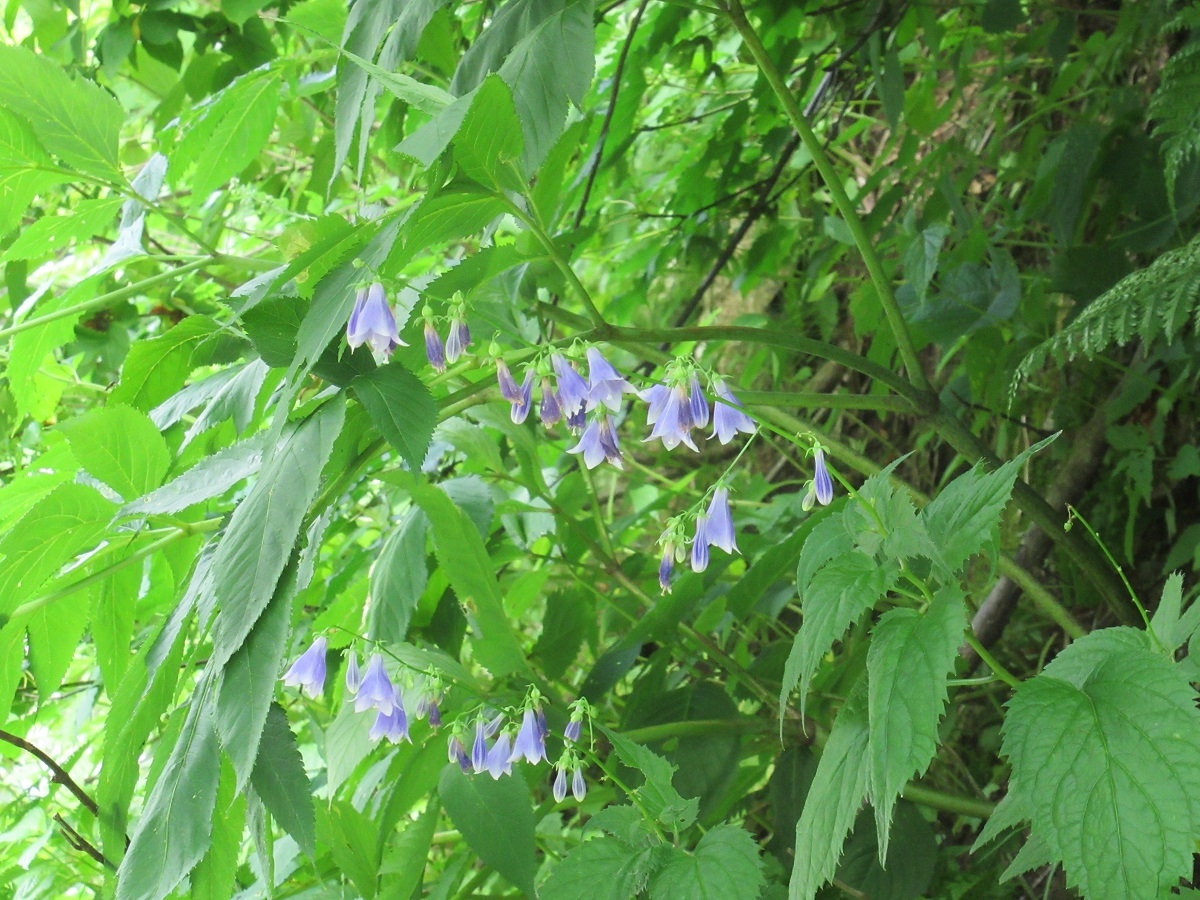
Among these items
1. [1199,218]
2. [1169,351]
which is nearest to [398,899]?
[1169,351]

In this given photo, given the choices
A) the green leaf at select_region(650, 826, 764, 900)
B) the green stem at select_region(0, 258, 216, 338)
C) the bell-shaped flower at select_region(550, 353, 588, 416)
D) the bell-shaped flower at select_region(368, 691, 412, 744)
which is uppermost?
the green stem at select_region(0, 258, 216, 338)

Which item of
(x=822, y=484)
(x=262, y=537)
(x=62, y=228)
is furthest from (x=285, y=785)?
(x=62, y=228)

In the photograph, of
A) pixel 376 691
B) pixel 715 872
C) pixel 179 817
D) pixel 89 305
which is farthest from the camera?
pixel 89 305

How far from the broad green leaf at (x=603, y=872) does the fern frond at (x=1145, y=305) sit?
2.53ft

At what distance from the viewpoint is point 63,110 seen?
1.14 m

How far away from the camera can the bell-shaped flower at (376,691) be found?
108 centimetres

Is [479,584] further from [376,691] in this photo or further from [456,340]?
[456,340]

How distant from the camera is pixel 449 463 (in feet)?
6.62

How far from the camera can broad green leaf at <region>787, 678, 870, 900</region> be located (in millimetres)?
701

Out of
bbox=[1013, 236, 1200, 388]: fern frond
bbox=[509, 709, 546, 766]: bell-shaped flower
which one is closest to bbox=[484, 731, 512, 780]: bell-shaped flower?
bbox=[509, 709, 546, 766]: bell-shaped flower

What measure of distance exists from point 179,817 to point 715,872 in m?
0.44

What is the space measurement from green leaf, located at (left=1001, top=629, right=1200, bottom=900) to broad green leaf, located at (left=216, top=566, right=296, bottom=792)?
0.51 m

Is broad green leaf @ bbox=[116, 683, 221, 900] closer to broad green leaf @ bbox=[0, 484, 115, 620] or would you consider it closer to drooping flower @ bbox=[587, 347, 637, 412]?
broad green leaf @ bbox=[0, 484, 115, 620]

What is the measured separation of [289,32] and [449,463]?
85cm
